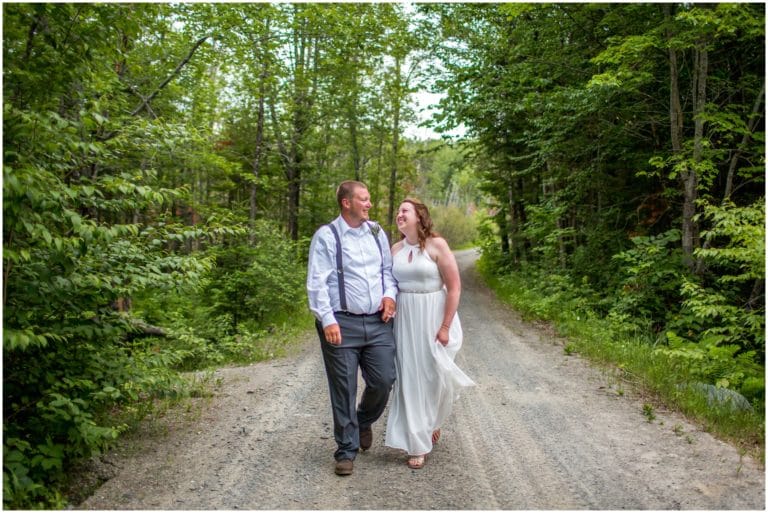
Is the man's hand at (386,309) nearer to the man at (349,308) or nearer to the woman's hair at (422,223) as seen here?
the man at (349,308)

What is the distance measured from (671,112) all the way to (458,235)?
34680mm

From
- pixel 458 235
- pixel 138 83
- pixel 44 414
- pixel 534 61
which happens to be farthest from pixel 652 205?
pixel 458 235

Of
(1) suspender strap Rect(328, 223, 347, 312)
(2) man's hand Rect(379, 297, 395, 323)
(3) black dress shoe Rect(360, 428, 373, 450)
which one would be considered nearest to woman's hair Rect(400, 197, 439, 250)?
(2) man's hand Rect(379, 297, 395, 323)

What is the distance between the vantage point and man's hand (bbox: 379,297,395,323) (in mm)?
4254

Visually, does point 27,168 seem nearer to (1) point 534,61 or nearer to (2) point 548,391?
(2) point 548,391

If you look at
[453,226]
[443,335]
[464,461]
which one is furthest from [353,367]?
[453,226]

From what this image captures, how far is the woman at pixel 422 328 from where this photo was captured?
4332 millimetres

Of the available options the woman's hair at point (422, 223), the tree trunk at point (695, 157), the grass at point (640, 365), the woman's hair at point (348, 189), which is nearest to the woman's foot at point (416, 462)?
the woman's hair at point (422, 223)

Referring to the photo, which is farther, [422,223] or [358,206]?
[422,223]

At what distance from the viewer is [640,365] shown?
6.75m

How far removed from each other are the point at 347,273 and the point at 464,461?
1.74 meters

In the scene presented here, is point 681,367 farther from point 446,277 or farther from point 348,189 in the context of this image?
point 348,189

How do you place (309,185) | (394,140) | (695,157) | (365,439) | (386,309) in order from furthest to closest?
(394,140)
(309,185)
(695,157)
(365,439)
(386,309)

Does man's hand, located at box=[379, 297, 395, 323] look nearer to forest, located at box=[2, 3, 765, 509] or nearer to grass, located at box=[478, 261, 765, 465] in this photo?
forest, located at box=[2, 3, 765, 509]
